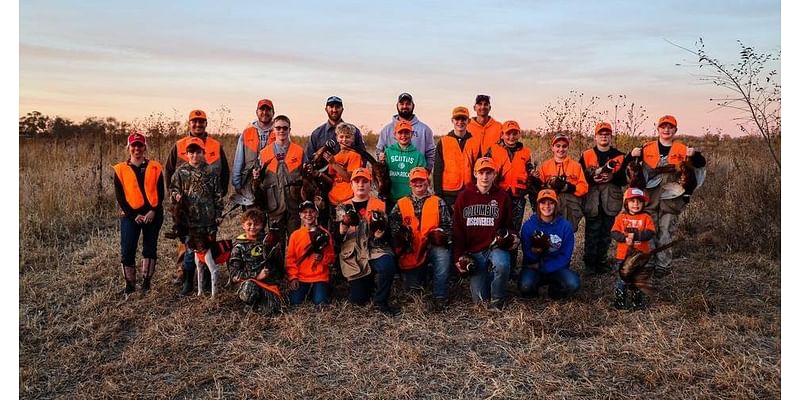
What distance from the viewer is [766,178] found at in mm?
8758

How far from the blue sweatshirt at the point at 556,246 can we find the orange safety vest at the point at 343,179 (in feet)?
7.01

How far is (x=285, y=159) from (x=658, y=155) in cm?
446

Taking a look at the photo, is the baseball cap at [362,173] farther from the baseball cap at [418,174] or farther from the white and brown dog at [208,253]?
the white and brown dog at [208,253]

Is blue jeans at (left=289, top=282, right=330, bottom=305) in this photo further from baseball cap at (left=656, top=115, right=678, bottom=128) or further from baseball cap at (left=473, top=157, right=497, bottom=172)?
baseball cap at (left=656, top=115, right=678, bottom=128)

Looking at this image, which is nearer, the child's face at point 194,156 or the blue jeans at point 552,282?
the blue jeans at point 552,282

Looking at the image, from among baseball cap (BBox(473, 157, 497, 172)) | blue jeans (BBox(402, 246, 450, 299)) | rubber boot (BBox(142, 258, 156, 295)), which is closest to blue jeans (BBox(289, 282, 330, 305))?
blue jeans (BBox(402, 246, 450, 299))

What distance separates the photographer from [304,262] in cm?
632

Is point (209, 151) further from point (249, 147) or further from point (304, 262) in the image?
point (304, 262)

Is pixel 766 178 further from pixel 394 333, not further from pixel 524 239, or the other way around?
pixel 394 333

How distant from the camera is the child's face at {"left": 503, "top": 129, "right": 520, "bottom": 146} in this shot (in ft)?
23.7

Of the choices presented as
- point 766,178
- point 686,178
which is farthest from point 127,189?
point 766,178

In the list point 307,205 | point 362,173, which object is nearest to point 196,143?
point 307,205

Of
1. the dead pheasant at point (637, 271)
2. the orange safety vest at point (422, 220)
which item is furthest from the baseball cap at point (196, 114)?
the dead pheasant at point (637, 271)

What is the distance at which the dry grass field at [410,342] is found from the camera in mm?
4527
